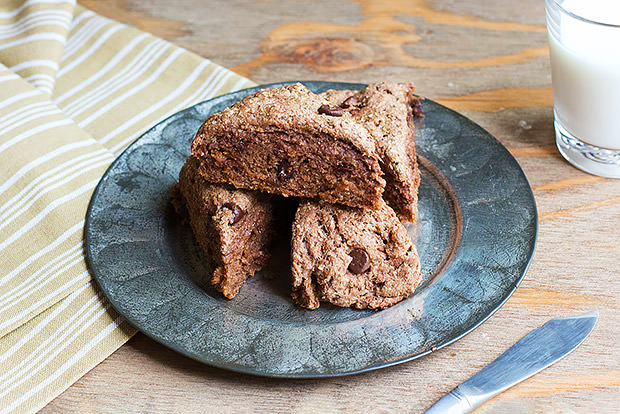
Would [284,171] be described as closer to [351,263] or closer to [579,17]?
[351,263]

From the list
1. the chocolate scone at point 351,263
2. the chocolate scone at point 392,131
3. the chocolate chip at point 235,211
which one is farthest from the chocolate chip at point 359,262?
the chocolate chip at point 235,211

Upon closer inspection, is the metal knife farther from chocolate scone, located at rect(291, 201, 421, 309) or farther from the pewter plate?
chocolate scone, located at rect(291, 201, 421, 309)

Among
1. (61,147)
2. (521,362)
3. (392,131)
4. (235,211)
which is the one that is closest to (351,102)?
(392,131)

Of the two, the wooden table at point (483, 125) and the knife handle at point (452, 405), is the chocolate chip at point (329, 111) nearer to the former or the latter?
the wooden table at point (483, 125)

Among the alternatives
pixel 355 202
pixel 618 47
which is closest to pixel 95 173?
pixel 355 202

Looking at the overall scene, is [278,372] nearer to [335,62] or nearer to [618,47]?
[618,47]

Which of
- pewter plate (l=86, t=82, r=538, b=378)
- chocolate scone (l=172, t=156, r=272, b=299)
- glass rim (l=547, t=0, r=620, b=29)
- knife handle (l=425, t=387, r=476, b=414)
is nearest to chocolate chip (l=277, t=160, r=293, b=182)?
chocolate scone (l=172, t=156, r=272, b=299)
